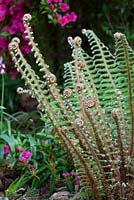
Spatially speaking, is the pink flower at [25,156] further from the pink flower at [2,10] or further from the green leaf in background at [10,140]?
the pink flower at [2,10]

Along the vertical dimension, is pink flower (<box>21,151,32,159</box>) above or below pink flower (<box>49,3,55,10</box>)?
below

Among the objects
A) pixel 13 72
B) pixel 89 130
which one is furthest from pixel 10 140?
pixel 13 72

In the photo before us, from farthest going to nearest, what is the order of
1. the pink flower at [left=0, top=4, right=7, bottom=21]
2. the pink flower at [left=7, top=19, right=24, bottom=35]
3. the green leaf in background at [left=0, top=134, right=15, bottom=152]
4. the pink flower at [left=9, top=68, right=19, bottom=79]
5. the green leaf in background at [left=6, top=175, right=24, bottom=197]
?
the pink flower at [left=9, top=68, right=19, bottom=79] → the pink flower at [left=7, top=19, right=24, bottom=35] → the pink flower at [left=0, top=4, right=7, bottom=21] → the green leaf in background at [left=0, top=134, right=15, bottom=152] → the green leaf in background at [left=6, top=175, right=24, bottom=197]

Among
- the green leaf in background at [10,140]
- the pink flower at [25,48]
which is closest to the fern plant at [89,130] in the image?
the green leaf in background at [10,140]

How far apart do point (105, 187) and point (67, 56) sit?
2426 mm

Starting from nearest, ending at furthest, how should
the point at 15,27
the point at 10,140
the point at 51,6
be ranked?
the point at 10,140 < the point at 51,6 < the point at 15,27

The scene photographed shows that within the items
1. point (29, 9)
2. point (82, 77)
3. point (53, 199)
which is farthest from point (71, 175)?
point (29, 9)

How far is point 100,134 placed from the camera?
2.69 m

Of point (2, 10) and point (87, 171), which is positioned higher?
point (2, 10)

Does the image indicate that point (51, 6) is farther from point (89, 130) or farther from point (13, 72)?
point (89, 130)

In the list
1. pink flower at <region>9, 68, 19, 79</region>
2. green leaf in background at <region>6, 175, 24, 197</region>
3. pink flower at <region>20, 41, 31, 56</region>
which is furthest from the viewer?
pink flower at <region>9, 68, 19, 79</region>

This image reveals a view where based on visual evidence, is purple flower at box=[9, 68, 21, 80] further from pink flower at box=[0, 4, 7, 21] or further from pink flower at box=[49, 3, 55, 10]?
pink flower at box=[49, 3, 55, 10]

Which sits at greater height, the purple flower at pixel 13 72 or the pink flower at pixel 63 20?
the pink flower at pixel 63 20

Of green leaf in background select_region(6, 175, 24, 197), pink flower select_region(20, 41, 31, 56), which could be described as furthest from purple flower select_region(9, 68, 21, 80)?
green leaf in background select_region(6, 175, 24, 197)
